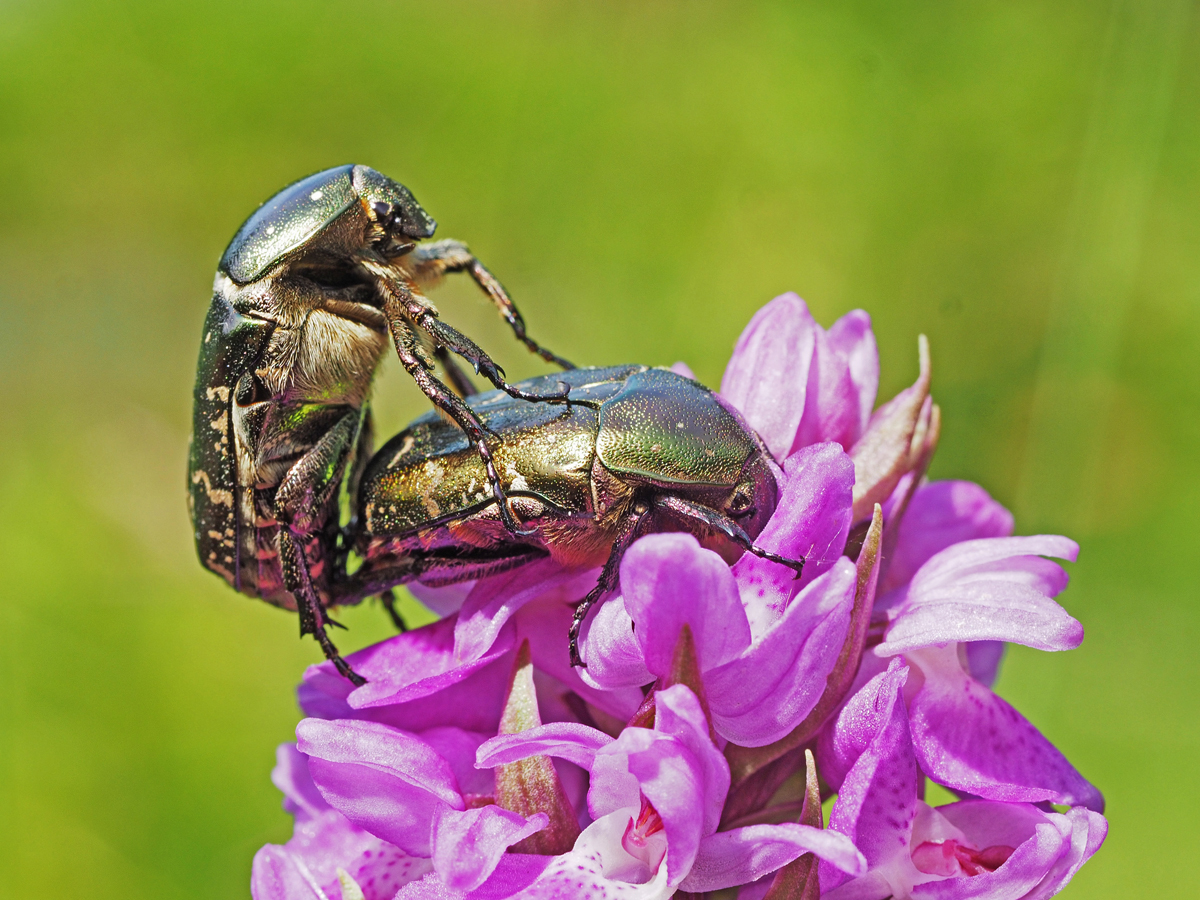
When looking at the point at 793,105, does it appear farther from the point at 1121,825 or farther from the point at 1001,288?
the point at 1121,825

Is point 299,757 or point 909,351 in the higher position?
point 909,351

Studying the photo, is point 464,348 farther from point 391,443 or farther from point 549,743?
point 549,743

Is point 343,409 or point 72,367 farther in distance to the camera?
point 72,367

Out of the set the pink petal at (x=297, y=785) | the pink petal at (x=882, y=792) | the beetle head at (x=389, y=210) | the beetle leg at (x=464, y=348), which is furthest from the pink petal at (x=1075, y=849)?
the beetle head at (x=389, y=210)

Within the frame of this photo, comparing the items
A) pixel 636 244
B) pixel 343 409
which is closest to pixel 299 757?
pixel 343 409

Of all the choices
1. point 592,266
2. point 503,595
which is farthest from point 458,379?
point 592,266

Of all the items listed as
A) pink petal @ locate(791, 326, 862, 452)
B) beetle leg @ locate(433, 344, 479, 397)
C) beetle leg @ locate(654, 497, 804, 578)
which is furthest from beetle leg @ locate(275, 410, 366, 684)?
pink petal @ locate(791, 326, 862, 452)

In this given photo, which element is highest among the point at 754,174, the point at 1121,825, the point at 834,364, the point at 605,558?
the point at 754,174

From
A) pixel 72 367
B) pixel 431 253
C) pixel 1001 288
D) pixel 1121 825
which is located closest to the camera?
pixel 431 253
